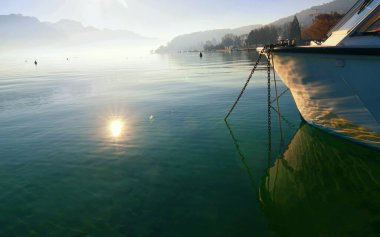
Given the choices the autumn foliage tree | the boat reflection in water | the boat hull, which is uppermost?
the autumn foliage tree

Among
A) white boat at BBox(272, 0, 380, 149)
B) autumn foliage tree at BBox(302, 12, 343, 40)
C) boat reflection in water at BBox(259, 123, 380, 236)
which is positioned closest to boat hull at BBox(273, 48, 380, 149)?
white boat at BBox(272, 0, 380, 149)

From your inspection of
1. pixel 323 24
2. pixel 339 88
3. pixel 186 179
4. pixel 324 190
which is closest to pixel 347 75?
pixel 339 88

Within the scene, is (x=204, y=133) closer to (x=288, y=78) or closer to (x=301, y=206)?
(x=288, y=78)

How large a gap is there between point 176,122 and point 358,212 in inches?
419

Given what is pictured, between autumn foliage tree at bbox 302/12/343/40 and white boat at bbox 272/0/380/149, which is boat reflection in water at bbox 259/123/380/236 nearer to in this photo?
white boat at bbox 272/0/380/149

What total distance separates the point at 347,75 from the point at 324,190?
12.6ft

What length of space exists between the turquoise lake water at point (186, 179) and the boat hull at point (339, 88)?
37.0 inches

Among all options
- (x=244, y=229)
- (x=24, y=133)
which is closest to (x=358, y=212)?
(x=244, y=229)

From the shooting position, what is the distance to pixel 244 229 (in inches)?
268

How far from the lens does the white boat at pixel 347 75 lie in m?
8.95

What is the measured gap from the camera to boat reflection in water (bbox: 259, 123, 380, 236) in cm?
678

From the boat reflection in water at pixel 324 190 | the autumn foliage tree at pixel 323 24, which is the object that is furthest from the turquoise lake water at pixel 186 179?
the autumn foliage tree at pixel 323 24

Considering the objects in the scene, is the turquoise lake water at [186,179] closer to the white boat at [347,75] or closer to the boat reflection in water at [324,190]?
the boat reflection in water at [324,190]

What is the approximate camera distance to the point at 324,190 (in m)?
8.26
